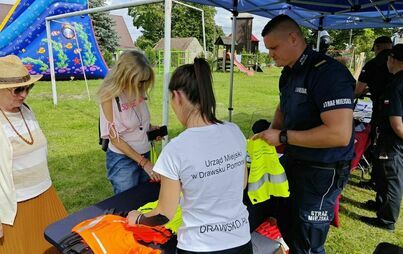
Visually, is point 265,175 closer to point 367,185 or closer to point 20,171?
point 20,171

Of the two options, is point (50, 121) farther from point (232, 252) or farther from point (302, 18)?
point (232, 252)

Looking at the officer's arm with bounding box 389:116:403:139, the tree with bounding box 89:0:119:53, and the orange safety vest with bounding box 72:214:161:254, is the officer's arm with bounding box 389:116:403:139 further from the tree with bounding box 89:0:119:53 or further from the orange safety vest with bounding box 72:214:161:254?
the tree with bounding box 89:0:119:53

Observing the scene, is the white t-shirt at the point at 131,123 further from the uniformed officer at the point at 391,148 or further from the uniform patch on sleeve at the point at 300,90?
the uniformed officer at the point at 391,148

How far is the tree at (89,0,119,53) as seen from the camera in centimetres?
2173

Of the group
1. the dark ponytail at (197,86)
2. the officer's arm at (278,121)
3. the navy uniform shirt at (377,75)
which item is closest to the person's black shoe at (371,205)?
the navy uniform shirt at (377,75)

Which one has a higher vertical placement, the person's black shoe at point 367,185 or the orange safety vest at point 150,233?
the orange safety vest at point 150,233

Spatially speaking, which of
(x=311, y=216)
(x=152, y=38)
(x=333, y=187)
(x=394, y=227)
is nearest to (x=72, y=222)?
(x=311, y=216)

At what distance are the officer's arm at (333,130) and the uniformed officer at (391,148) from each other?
148 cm

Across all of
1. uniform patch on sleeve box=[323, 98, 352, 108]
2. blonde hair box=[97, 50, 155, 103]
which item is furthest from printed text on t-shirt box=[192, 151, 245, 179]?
blonde hair box=[97, 50, 155, 103]

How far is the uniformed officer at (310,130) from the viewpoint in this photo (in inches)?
63.8

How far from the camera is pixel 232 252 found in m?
1.28

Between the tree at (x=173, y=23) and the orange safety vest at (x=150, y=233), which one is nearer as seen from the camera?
the orange safety vest at (x=150, y=233)

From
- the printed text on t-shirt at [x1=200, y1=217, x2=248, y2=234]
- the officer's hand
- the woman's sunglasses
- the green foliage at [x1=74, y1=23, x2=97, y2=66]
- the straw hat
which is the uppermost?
the green foliage at [x1=74, y1=23, x2=97, y2=66]

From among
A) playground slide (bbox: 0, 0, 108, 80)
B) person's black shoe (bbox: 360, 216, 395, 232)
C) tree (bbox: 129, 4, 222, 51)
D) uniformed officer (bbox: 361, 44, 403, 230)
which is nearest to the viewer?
uniformed officer (bbox: 361, 44, 403, 230)
